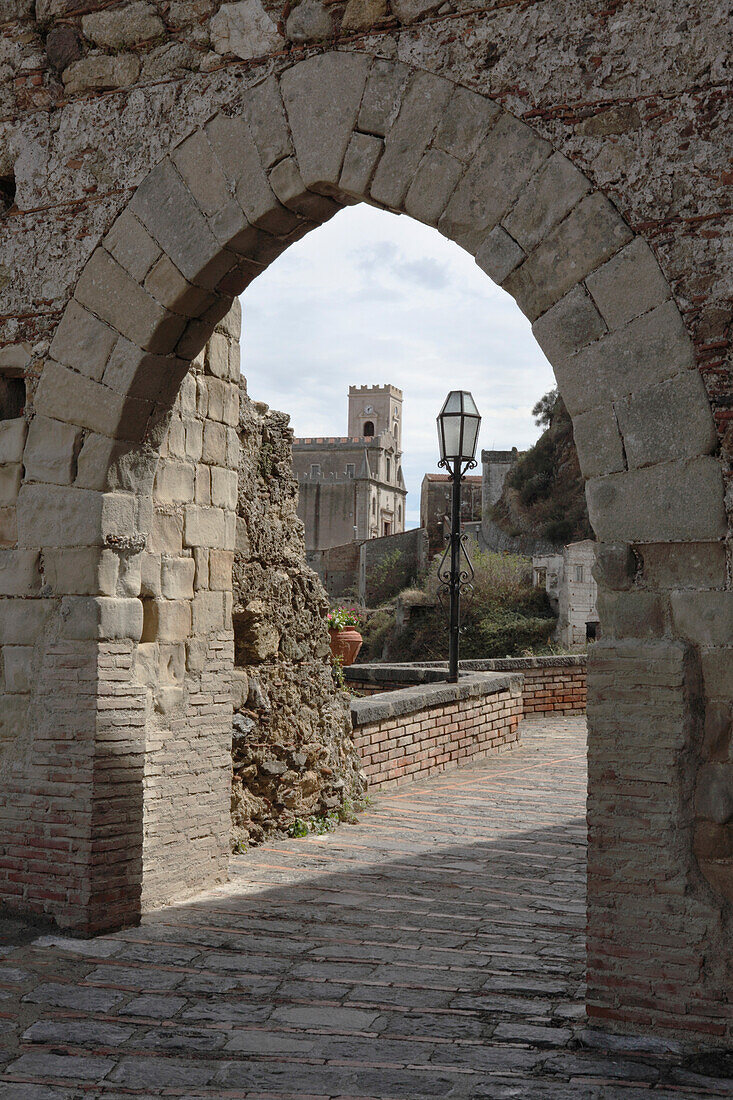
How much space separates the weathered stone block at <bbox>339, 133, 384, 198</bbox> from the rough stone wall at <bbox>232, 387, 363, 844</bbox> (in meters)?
1.96

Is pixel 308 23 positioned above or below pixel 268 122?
above

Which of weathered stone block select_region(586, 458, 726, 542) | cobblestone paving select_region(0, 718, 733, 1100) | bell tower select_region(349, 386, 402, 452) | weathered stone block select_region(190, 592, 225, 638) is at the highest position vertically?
bell tower select_region(349, 386, 402, 452)

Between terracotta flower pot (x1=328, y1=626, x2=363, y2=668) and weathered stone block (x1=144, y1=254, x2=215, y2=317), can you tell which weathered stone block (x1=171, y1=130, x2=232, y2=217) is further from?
terracotta flower pot (x1=328, y1=626, x2=363, y2=668)

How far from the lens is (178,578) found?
468cm

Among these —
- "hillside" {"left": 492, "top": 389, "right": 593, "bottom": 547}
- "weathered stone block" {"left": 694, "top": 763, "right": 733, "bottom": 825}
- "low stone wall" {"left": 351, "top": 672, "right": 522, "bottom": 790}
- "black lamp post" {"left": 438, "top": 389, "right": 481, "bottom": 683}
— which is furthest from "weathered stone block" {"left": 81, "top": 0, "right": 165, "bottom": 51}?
"hillside" {"left": 492, "top": 389, "right": 593, "bottom": 547}

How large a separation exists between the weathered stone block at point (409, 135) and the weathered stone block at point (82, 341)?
1.32 m

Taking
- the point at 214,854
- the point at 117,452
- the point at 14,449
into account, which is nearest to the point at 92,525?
the point at 117,452

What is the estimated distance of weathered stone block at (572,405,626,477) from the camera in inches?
126

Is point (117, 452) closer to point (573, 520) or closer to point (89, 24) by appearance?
point (89, 24)

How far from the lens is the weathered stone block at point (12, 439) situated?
4.36 metres

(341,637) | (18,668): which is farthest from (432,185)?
(341,637)

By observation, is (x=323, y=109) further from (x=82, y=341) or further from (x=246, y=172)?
(x=82, y=341)

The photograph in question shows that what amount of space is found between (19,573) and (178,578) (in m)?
0.73

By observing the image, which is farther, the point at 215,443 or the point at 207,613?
the point at 215,443
